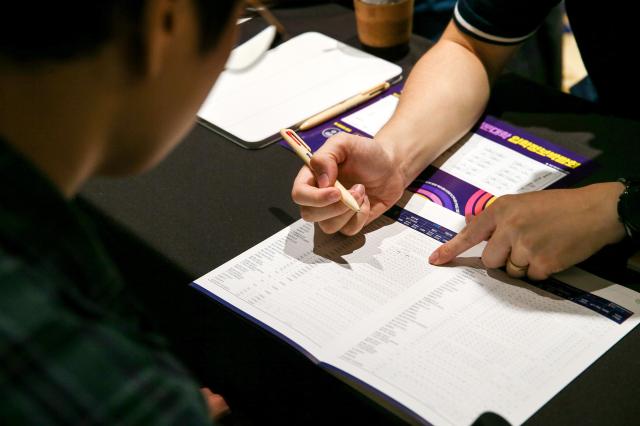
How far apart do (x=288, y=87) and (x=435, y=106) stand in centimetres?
29

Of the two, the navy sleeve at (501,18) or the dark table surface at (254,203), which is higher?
the navy sleeve at (501,18)

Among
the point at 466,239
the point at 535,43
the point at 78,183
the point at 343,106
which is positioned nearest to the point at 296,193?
the point at 466,239

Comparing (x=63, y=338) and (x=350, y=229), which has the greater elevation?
(x=63, y=338)

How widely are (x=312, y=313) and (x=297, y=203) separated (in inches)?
7.3

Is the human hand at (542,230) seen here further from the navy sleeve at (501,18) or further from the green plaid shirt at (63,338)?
the green plaid shirt at (63,338)

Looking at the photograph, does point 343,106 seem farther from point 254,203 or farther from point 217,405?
point 217,405

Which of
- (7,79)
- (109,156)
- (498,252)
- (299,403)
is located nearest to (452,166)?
(498,252)

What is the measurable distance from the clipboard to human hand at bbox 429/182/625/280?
1.39 feet

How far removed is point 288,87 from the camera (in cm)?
136

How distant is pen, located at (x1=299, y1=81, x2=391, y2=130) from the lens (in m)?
1.24

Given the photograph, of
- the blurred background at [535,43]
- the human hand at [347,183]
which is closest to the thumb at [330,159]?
the human hand at [347,183]

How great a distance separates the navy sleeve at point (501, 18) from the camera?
4.12 ft

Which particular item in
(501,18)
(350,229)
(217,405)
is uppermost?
(501,18)

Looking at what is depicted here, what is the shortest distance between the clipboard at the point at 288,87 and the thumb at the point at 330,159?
0.69 feet
